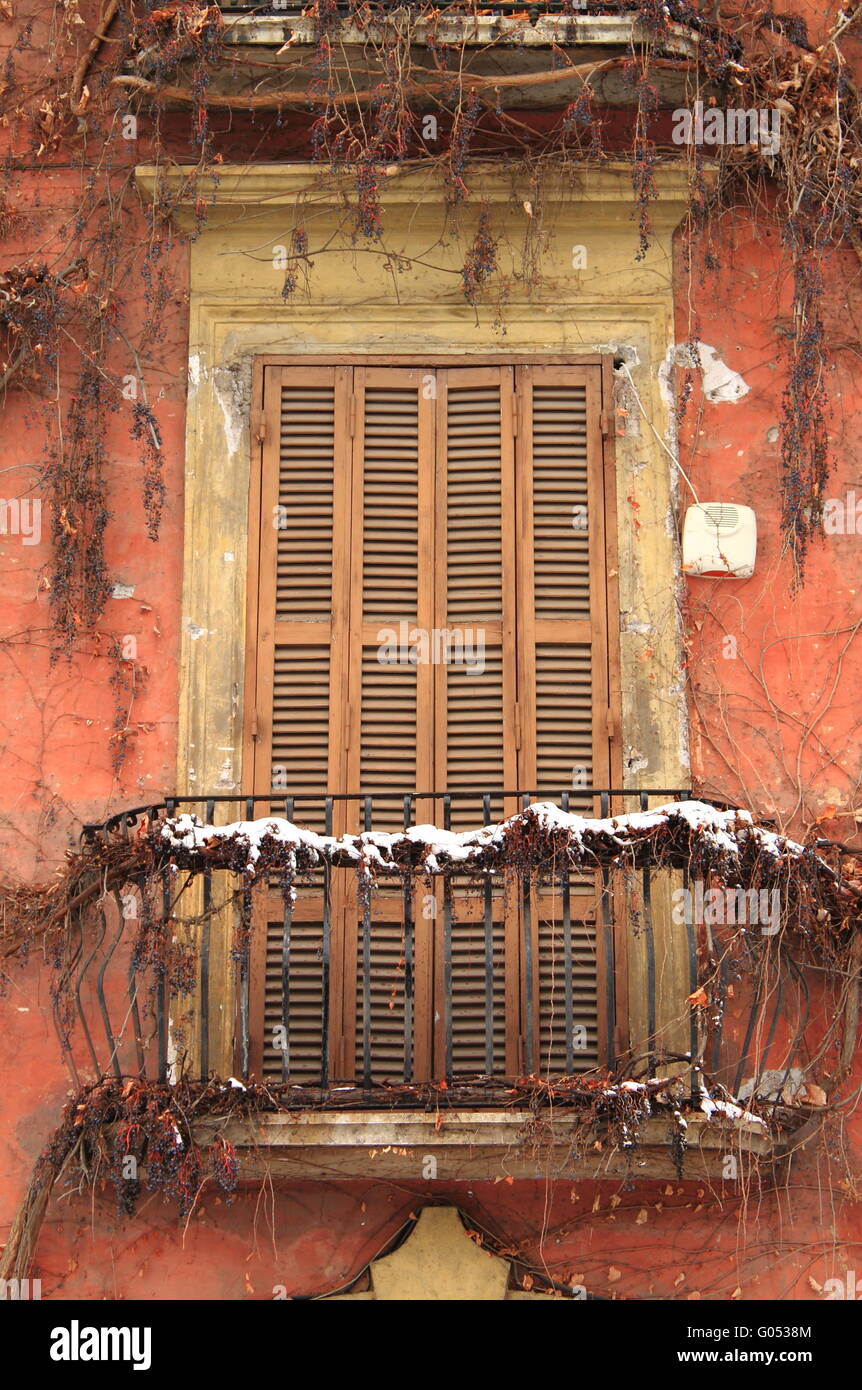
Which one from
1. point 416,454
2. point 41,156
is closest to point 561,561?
point 416,454

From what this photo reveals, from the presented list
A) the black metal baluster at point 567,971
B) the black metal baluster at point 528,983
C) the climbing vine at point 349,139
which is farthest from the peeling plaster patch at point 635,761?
the climbing vine at point 349,139

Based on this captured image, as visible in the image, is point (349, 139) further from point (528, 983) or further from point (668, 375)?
point (528, 983)

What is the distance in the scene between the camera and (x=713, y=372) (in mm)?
8008

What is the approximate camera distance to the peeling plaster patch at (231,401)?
7.97m

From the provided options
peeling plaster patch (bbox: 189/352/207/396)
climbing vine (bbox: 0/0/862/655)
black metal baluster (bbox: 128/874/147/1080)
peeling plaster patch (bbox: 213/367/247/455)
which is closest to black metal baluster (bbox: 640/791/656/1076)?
climbing vine (bbox: 0/0/862/655)

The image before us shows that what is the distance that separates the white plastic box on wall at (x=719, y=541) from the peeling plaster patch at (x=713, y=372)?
474 mm

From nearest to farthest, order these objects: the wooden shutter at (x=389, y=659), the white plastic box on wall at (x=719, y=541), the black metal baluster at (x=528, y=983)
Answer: the black metal baluster at (x=528, y=983) → the wooden shutter at (x=389, y=659) → the white plastic box on wall at (x=719, y=541)

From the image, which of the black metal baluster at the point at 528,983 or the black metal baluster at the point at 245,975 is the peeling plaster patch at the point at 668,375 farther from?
the black metal baluster at the point at 245,975

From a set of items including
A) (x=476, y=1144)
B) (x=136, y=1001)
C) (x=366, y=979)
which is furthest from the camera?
(x=136, y=1001)

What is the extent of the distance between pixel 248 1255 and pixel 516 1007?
1.27 metres

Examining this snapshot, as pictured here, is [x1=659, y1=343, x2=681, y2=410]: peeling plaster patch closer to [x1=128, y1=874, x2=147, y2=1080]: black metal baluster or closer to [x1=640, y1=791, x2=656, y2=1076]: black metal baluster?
[x1=640, y1=791, x2=656, y2=1076]: black metal baluster

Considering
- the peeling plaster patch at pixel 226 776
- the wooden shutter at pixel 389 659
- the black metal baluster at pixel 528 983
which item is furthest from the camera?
the peeling plaster patch at pixel 226 776

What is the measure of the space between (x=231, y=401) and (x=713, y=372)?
187 centimetres

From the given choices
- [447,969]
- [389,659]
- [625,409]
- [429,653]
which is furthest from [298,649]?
[625,409]
